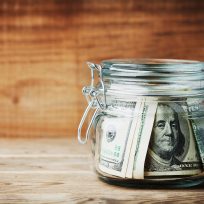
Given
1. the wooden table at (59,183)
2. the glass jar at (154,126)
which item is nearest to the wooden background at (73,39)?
the wooden table at (59,183)

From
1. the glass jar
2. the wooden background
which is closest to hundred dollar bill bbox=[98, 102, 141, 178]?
the glass jar

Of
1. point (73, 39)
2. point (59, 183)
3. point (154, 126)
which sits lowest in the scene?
point (59, 183)

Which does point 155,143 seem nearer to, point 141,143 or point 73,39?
point 141,143

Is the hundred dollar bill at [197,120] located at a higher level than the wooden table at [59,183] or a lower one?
higher

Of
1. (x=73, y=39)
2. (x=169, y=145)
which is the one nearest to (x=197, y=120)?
(x=169, y=145)

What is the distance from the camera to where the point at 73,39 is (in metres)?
1.19

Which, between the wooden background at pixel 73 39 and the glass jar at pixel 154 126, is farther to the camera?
the wooden background at pixel 73 39

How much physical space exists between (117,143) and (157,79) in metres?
0.11

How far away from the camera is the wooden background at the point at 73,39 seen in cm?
117

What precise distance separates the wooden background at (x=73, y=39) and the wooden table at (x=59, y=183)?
0.17m

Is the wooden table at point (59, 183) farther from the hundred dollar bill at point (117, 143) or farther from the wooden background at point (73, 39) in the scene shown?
the wooden background at point (73, 39)

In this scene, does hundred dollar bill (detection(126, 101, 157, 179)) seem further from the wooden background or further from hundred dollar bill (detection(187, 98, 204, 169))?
the wooden background

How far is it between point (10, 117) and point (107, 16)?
1.11ft

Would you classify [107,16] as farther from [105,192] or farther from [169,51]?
[105,192]
